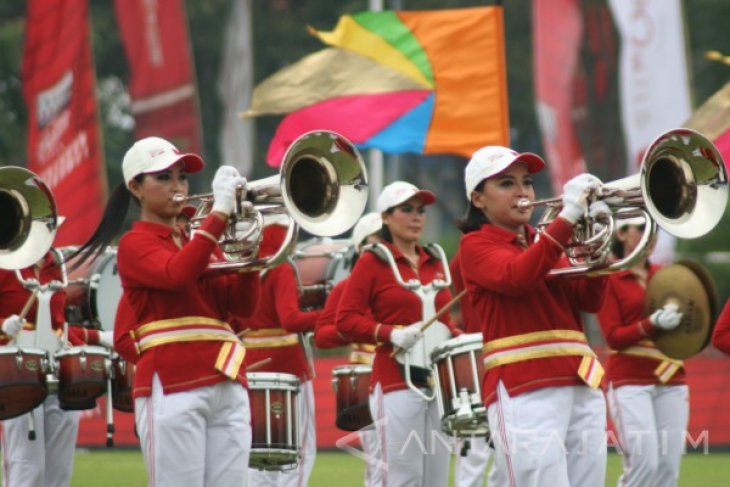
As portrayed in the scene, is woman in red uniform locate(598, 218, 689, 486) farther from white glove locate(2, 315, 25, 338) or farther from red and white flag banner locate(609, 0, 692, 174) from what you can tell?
A: red and white flag banner locate(609, 0, 692, 174)

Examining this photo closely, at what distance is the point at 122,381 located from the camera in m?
11.2

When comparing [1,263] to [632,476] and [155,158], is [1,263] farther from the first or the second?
[632,476]

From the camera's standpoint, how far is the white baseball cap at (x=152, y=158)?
27.5 ft

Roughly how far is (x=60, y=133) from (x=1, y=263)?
38.0 ft

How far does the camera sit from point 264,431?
10383 millimetres

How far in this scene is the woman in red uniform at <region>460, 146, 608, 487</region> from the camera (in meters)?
7.86

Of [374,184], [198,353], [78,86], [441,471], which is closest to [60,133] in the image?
[78,86]

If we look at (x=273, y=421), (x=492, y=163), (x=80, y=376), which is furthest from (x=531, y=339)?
(x=80, y=376)

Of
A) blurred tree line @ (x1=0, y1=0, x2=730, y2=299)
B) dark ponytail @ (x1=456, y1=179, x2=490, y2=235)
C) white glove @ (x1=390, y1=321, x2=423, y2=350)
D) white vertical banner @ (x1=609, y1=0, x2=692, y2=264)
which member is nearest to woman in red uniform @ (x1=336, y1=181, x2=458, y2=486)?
white glove @ (x1=390, y1=321, x2=423, y2=350)

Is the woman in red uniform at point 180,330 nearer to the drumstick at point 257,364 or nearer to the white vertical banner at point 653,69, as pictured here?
the drumstick at point 257,364

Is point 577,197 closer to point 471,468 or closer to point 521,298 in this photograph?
point 521,298

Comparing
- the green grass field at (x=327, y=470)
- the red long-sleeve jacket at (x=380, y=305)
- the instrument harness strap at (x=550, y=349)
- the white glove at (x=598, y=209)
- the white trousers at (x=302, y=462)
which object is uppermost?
the white glove at (x=598, y=209)

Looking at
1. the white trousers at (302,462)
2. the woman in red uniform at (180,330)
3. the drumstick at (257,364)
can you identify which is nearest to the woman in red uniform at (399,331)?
the drumstick at (257,364)

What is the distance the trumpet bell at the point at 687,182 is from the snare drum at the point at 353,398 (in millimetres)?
3740
